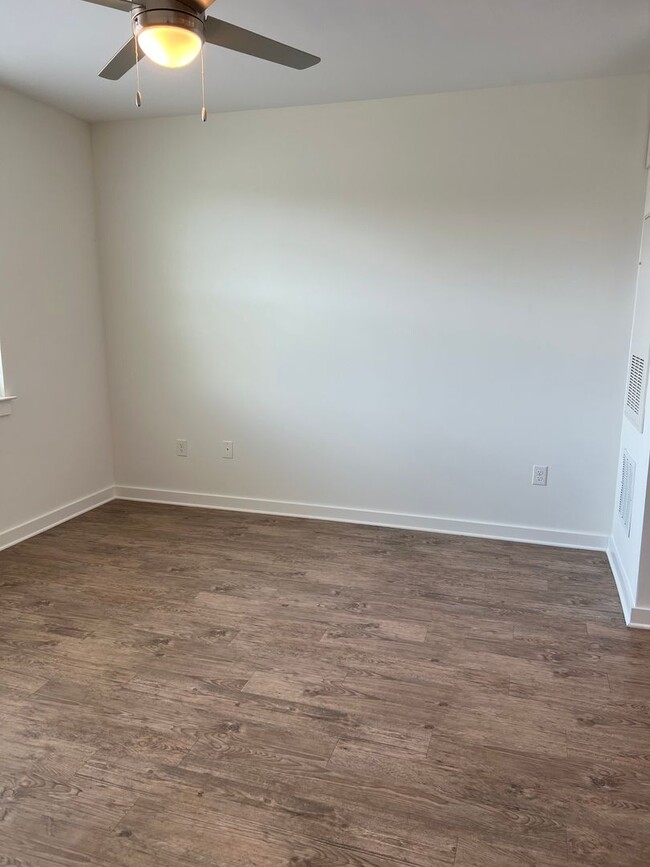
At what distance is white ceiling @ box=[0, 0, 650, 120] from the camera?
2350 millimetres

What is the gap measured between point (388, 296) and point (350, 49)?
4.24 ft

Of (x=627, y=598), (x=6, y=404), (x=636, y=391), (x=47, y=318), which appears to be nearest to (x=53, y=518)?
(x=6, y=404)

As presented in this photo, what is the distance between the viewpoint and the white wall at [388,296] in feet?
10.8

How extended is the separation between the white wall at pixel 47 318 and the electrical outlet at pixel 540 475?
2.87 meters

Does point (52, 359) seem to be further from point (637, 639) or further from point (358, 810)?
point (637, 639)

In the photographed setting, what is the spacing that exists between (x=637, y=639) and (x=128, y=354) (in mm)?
3428

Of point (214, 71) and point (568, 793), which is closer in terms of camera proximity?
point (568, 793)

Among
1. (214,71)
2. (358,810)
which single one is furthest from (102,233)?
(358,810)

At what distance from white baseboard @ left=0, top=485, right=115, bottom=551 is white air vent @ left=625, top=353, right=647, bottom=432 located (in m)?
3.36

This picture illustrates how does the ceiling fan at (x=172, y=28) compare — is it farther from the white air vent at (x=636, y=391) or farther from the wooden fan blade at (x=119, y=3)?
the white air vent at (x=636, y=391)

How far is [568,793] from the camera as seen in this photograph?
1771 mm

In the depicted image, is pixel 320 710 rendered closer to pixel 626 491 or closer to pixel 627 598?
pixel 627 598

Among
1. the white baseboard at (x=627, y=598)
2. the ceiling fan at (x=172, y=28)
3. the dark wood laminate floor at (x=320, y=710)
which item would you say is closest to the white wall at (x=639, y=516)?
the white baseboard at (x=627, y=598)

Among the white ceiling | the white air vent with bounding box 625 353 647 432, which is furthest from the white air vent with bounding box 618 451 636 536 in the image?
the white ceiling
